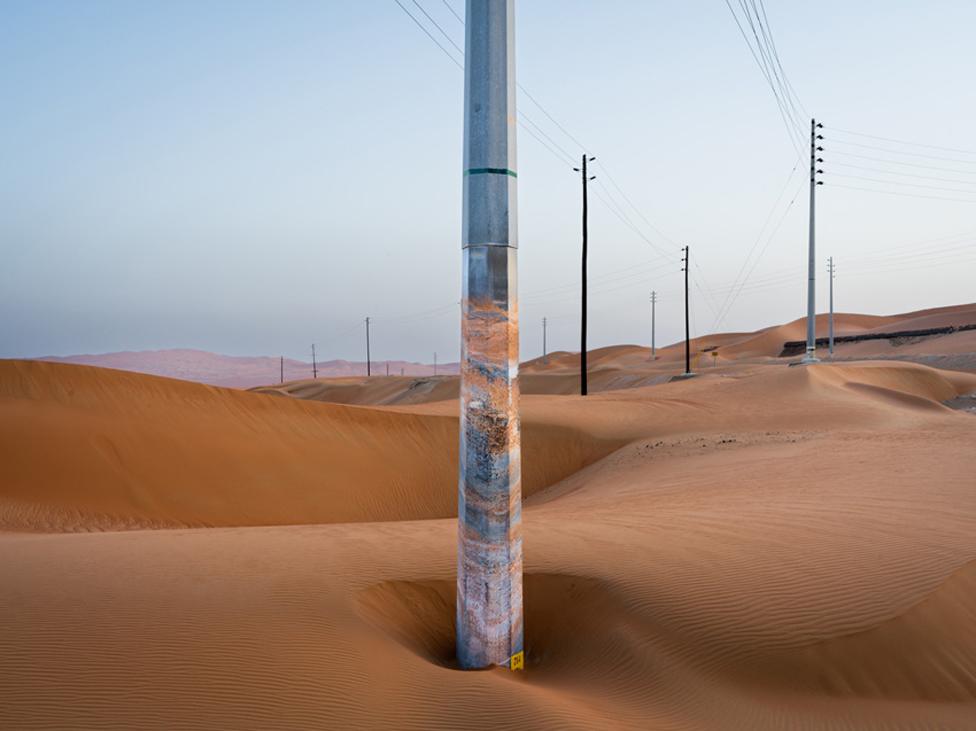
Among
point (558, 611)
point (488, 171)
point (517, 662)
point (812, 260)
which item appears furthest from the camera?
point (812, 260)

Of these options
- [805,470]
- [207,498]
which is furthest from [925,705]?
[207,498]

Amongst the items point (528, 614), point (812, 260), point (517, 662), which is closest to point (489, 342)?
point (517, 662)

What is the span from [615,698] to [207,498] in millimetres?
11297

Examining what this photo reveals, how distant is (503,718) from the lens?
13.6 feet

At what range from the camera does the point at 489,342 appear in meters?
5.26

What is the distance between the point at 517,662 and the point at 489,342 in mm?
2316

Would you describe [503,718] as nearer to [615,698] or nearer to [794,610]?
[615,698]

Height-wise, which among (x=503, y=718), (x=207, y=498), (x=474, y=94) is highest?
(x=474, y=94)

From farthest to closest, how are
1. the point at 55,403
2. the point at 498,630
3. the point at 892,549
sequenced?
1. the point at 55,403
2. the point at 892,549
3. the point at 498,630

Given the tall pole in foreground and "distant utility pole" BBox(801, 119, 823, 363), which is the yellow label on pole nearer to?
the tall pole in foreground

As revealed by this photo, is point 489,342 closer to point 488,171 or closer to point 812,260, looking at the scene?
point 488,171

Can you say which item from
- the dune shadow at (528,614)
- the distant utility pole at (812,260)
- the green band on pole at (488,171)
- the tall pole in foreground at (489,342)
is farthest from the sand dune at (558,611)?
the distant utility pole at (812,260)

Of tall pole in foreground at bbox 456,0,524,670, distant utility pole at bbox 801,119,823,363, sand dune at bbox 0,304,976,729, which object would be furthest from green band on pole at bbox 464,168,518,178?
distant utility pole at bbox 801,119,823,363

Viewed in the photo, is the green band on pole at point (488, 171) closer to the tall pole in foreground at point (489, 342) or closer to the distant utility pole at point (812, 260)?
the tall pole in foreground at point (489, 342)
